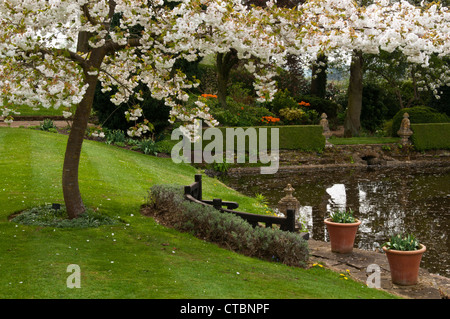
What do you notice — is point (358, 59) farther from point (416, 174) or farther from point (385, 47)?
point (385, 47)

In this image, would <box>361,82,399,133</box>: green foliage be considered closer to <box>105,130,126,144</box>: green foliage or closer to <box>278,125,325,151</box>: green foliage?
<box>278,125,325,151</box>: green foliage

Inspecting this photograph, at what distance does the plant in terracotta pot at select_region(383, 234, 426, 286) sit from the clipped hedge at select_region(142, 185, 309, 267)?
1.28 meters

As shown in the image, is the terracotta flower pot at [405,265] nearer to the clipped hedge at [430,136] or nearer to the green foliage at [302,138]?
the green foliage at [302,138]

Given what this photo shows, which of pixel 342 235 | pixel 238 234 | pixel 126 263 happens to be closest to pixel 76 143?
pixel 126 263

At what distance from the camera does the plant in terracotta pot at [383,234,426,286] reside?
7.19m

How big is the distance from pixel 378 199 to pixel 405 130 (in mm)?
10822

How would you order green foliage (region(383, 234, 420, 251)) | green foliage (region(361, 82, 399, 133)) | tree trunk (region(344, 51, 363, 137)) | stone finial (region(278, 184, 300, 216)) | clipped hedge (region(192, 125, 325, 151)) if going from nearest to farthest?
green foliage (region(383, 234, 420, 251)), stone finial (region(278, 184, 300, 216)), clipped hedge (region(192, 125, 325, 151)), tree trunk (region(344, 51, 363, 137)), green foliage (region(361, 82, 399, 133))

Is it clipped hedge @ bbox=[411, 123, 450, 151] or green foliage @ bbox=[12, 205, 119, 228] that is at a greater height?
clipped hedge @ bbox=[411, 123, 450, 151]

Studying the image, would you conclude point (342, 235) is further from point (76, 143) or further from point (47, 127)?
point (47, 127)

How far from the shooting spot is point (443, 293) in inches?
271

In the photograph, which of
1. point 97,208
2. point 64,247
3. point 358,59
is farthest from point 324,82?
point 64,247

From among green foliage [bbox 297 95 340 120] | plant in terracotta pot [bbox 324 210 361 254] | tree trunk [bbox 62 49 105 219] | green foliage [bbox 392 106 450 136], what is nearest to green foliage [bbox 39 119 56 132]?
tree trunk [bbox 62 49 105 219]

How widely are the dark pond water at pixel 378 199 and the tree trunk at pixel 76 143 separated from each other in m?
5.19

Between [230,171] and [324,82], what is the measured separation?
45.7 feet
